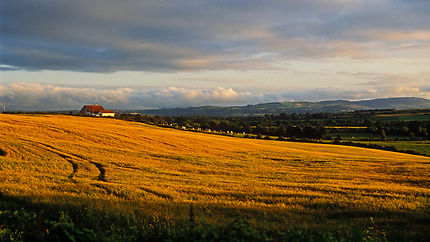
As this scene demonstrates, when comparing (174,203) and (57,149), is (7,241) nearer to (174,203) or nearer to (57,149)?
(174,203)

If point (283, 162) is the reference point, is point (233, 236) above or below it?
above

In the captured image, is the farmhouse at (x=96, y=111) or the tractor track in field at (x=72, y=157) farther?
the farmhouse at (x=96, y=111)

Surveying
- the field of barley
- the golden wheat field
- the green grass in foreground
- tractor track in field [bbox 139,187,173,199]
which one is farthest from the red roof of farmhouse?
the green grass in foreground

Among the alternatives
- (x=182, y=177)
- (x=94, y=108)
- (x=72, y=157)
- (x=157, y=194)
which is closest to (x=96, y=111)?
(x=94, y=108)

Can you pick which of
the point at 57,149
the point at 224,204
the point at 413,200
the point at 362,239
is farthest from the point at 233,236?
the point at 57,149

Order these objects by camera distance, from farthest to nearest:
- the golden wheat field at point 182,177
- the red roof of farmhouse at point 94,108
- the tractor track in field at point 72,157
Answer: the red roof of farmhouse at point 94,108 < the tractor track in field at point 72,157 < the golden wheat field at point 182,177

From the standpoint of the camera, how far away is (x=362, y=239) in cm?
762

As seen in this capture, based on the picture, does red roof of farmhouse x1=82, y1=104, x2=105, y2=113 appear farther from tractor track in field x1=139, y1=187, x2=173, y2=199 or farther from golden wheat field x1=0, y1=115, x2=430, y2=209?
tractor track in field x1=139, y1=187, x2=173, y2=199

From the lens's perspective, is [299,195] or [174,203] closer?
[174,203]

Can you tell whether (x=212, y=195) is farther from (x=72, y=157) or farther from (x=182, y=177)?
(x=72, y=157)

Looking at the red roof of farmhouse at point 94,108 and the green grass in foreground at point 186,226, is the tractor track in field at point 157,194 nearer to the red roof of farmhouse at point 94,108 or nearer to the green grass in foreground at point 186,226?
the green grass in foreground at point 186,226

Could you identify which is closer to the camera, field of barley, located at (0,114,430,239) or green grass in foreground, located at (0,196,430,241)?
green grass in foreground, located at (0,196,430,241)

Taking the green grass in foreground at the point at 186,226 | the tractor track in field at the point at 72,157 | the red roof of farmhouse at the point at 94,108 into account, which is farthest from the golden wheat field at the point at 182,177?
the red roof of farmhouse at the point at 94,108

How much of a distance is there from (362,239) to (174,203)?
626 centimetres
